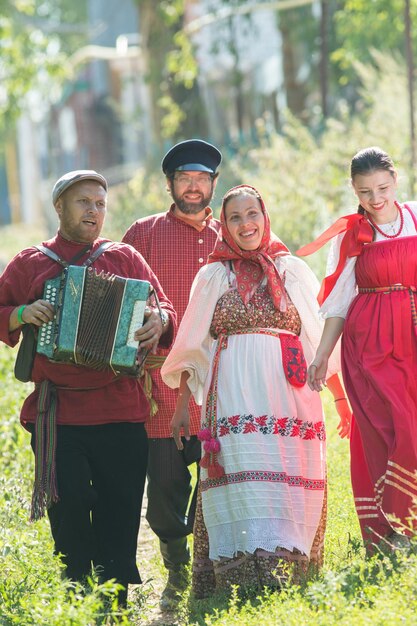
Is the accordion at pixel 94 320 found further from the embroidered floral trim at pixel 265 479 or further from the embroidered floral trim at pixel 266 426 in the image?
the embroidered floral trim at pixel 265 479

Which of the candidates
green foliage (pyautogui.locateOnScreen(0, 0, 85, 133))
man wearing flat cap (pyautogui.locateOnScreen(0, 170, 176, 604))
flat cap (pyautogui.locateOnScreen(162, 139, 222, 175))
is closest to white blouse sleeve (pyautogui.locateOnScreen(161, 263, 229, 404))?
man wearing flat cap (pyautogui.locateOnScreen(0, 170, 176, 604))

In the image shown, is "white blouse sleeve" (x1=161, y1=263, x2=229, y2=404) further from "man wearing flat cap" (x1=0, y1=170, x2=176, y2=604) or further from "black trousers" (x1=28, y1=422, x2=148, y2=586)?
"black trousers" (x1=28, y1=422, x2=148, y2=586)

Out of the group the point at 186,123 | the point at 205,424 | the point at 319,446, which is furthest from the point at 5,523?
the point at 186,123

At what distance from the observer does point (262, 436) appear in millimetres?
6328

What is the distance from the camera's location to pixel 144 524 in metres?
9.17

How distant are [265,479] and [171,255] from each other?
5.32 feet

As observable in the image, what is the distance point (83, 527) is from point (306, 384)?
1298 mm

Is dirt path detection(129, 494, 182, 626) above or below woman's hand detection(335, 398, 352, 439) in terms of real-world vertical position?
below

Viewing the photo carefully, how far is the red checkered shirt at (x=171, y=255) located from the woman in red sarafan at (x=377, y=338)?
44.3 inches

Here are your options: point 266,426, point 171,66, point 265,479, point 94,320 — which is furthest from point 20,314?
point 171,66

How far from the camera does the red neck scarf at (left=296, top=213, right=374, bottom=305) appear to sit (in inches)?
249

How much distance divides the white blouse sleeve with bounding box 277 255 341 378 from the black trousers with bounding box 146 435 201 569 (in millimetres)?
1049

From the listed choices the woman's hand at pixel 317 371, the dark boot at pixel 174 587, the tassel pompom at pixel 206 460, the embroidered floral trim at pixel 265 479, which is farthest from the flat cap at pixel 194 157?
the dark boot at pixel 174 587

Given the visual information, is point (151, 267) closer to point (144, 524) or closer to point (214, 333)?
point (214, 333)
